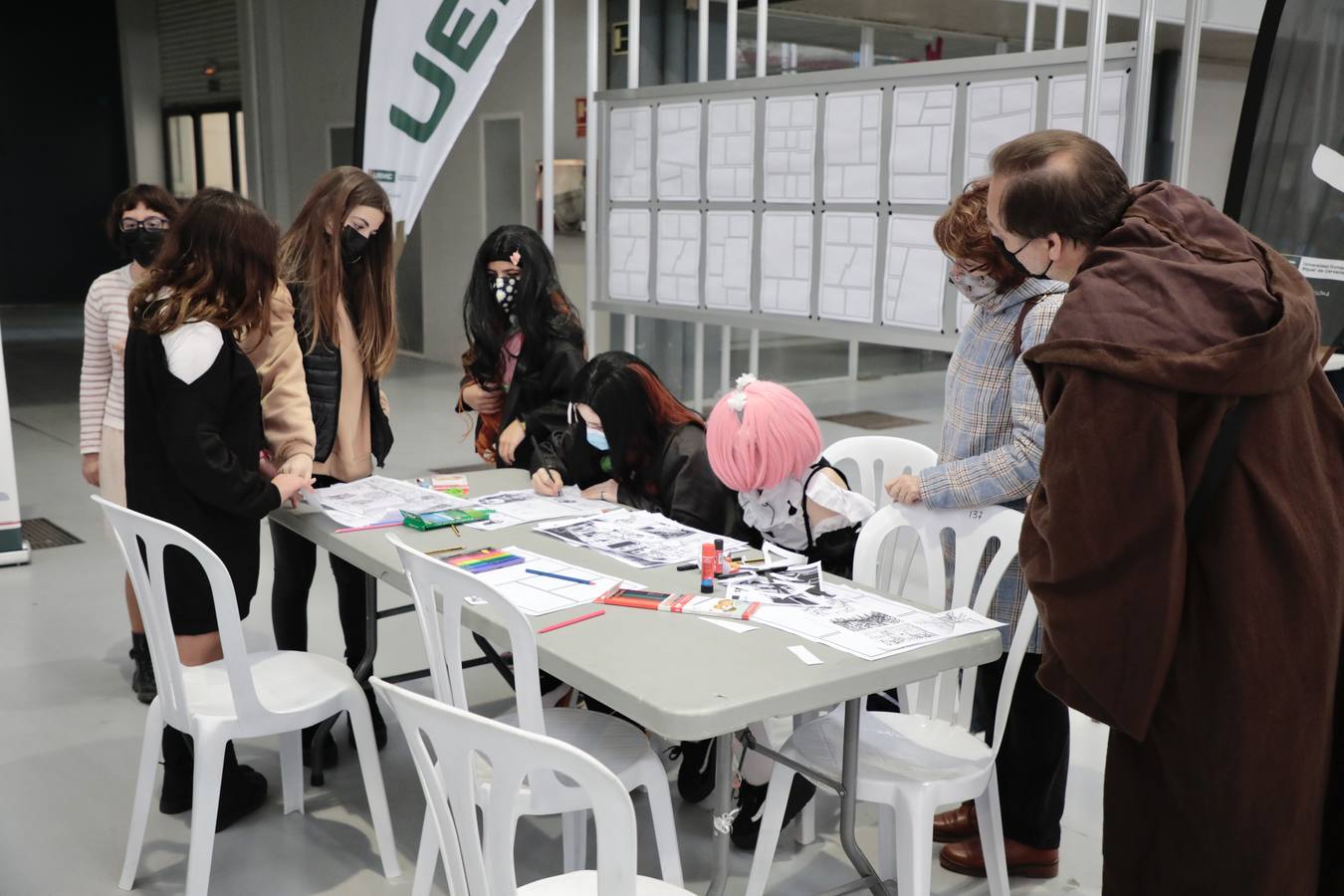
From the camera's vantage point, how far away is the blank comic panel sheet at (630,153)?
16.1ft

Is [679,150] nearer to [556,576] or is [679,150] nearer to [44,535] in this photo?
[556,576]

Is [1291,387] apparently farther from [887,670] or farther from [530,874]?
[530,874]

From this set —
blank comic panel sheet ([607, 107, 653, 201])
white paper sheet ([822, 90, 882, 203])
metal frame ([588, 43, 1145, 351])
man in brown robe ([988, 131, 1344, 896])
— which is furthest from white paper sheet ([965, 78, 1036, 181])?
man in brown robe ([988, 131, 1344, 896])

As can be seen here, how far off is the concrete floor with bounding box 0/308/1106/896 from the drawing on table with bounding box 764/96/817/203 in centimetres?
203

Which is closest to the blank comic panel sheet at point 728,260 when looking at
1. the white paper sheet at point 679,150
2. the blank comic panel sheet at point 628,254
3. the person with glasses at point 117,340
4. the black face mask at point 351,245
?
the white paper sheet at point 679,150

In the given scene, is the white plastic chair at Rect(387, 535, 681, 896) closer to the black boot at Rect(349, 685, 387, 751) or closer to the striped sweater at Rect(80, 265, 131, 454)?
the black boot at Rect(349, 685, 387, 751)

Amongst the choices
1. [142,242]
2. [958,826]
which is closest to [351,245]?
[142,242]

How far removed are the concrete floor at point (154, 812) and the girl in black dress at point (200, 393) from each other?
1.60 ft

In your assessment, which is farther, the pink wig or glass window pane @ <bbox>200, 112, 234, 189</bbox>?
glass window pane @ <bbox>200, 112, 234, 189</bbox>

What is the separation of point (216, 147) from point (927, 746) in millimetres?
13825

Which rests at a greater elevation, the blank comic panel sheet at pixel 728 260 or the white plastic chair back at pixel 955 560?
the blank comic panel sheet at pixel 728 260

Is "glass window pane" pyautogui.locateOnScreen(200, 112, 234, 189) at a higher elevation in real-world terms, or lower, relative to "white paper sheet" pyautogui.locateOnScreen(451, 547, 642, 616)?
higher

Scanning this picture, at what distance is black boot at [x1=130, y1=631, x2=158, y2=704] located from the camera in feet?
11.7

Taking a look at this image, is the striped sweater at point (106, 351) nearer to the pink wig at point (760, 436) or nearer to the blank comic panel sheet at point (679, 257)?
the pink wig at point (760, 436)
